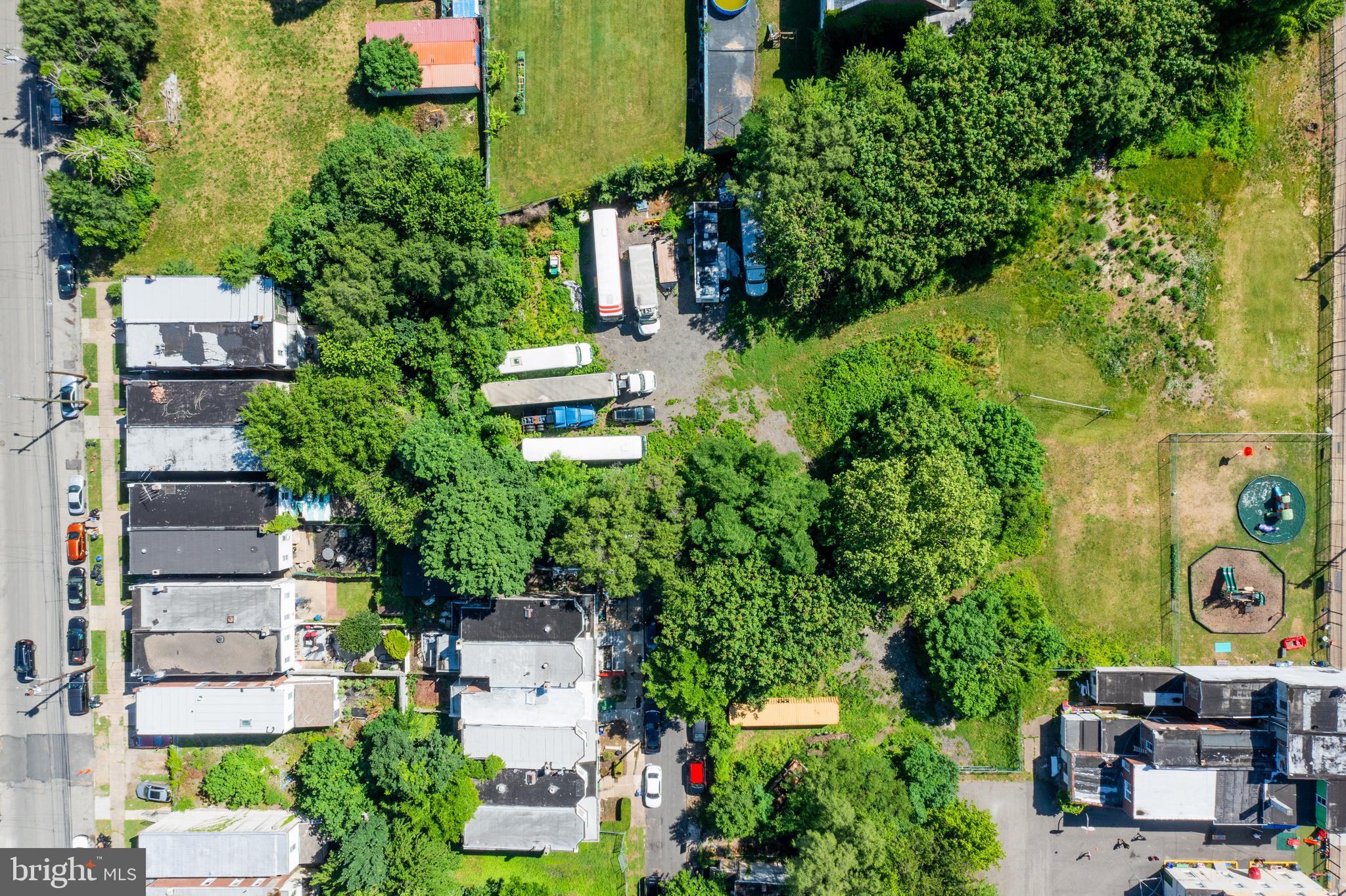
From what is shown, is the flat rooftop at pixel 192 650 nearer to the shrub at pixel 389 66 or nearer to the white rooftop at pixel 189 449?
the white rooftop at pixel 189 449

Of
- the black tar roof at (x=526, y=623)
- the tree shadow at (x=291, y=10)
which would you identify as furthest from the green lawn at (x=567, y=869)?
the tree shadow at (x=291, y=10)

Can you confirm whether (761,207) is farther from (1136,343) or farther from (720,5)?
(1136,343)

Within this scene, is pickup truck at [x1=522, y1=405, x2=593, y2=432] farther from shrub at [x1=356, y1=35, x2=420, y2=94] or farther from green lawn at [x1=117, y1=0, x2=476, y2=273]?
shrub at [x1=356, y1=35, x2=420, y2=94]

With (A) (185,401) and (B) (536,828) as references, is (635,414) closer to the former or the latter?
(B) (536,828)

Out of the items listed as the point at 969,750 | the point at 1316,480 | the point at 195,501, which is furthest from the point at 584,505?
the point at 1316,480

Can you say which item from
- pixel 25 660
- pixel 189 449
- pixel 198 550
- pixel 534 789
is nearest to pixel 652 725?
pixel 534 789

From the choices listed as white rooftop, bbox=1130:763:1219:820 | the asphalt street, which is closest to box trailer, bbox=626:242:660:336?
the asphalt street
